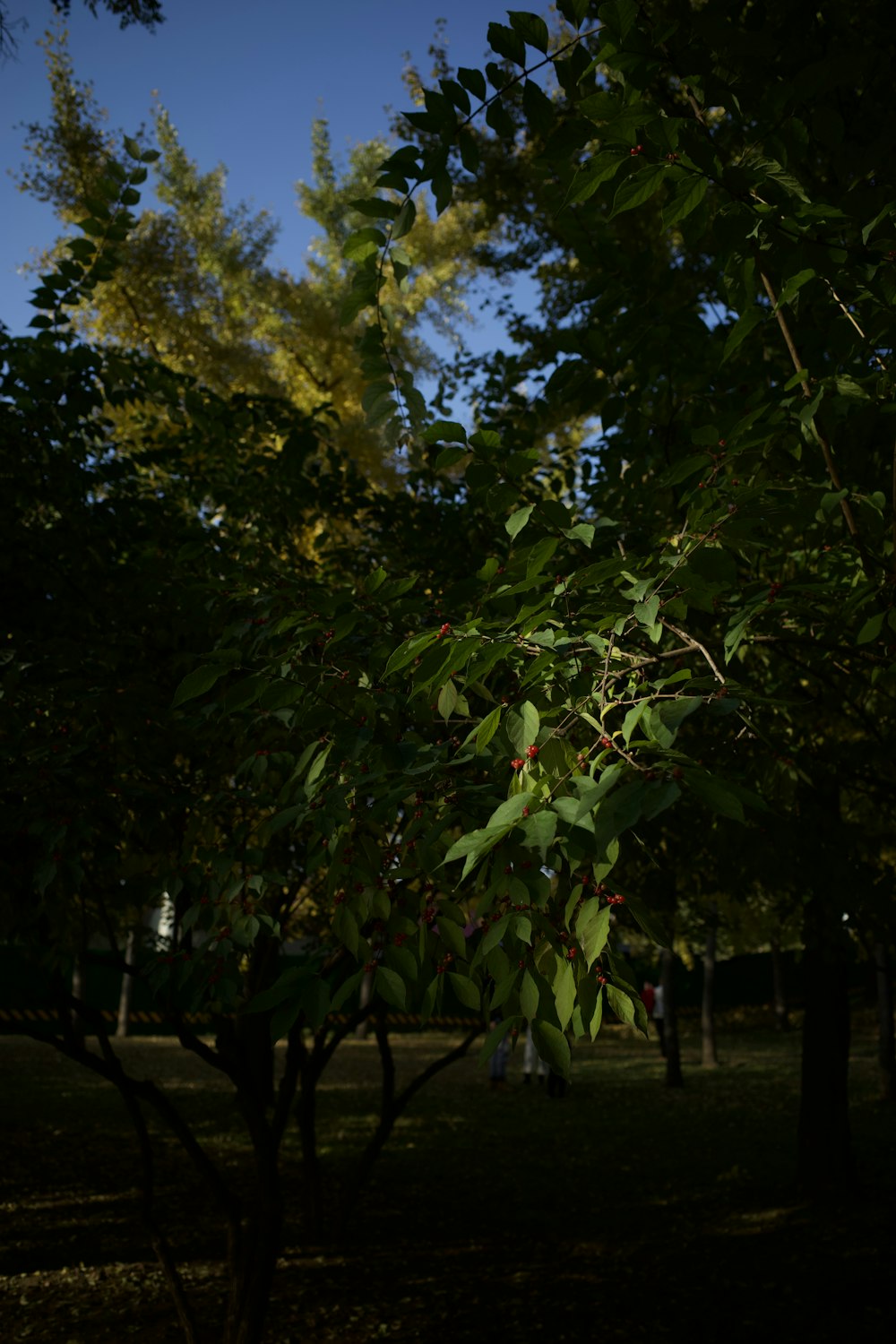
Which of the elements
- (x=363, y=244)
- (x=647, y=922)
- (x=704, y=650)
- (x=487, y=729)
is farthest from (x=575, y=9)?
(x=647, y=922)

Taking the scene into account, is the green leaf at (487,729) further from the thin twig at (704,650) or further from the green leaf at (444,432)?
the green leaf at (444,432)

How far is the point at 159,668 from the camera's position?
15.5 ft

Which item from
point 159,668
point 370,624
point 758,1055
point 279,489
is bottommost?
point 758,1055

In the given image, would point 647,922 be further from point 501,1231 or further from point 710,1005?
point 710,1005

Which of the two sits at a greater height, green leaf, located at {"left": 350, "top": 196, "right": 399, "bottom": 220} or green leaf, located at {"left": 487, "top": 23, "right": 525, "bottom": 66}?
green leaf, located at {"left": 487, "top": 23, "right": 525, "bottom": 66}

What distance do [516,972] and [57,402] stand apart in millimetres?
4107

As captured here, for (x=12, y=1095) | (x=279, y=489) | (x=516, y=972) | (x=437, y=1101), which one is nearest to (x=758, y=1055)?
(x=437, y=1101)

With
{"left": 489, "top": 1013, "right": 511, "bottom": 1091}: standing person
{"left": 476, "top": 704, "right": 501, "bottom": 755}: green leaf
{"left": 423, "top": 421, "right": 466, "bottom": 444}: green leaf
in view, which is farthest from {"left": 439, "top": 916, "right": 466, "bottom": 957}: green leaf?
{"left": 489, "top": 1013, "right": 511, "bottom": 1091}: standing person

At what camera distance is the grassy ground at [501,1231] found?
5.42 meters

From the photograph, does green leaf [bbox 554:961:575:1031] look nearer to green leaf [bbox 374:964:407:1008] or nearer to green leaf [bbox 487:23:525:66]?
green leaf [bbox 374:964:407:1008]

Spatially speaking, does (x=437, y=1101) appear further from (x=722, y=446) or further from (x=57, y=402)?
(x=722, y=446)

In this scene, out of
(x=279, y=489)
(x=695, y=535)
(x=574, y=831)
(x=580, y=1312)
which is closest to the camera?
(x=574, y=831)

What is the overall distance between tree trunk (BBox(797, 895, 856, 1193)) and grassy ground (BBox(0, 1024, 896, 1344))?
294 millimetres

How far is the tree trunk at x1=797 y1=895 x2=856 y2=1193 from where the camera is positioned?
316 inches
